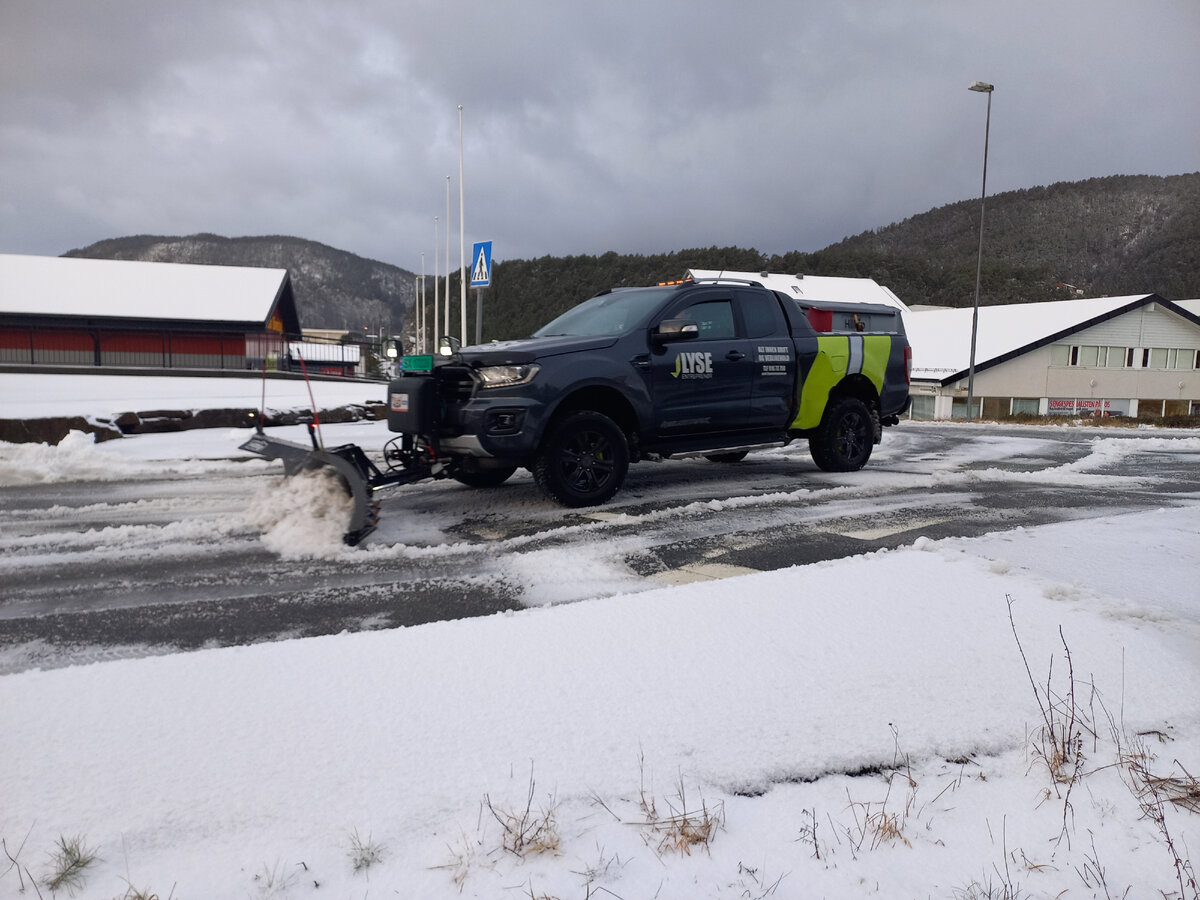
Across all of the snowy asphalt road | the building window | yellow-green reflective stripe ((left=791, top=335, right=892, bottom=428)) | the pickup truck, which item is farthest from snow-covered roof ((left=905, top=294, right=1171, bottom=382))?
the pickup truck

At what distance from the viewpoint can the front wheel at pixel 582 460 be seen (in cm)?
628

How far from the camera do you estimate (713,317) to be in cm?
735

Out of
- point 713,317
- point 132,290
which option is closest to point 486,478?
point 713,317

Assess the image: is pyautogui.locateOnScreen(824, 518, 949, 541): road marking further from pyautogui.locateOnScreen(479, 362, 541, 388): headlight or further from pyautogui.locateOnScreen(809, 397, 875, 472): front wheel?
pyautogui.locateOnScreen(479, 362, 541, 388): headlight

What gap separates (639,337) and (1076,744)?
4.73 meters

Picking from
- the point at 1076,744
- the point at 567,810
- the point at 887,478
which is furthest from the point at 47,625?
the point at 887,478

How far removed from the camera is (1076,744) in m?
2.54

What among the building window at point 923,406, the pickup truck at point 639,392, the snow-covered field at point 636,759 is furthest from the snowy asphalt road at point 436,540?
the building window at point 923,406

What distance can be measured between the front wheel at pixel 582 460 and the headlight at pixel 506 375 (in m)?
0.48

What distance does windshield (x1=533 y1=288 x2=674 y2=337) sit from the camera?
6.90 m

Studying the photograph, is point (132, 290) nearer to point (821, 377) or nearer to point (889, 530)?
point (821, 377)

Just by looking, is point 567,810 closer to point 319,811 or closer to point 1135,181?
point 319,811

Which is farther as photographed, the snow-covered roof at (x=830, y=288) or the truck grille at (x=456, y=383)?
the snow-covered roof at (x=830, y=288)

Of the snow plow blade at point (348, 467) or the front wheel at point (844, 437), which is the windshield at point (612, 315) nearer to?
the snow plow blade at point (348, 467)
